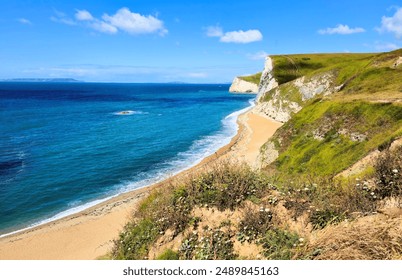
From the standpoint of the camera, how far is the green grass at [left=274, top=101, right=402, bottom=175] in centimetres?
2247

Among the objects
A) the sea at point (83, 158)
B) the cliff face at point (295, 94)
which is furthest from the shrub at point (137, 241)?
the cliff face at point (295, 94)

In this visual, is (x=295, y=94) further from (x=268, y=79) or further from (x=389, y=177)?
(x=389, y=177)

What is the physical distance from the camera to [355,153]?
73.1 ft

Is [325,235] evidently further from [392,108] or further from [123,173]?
[123,173]

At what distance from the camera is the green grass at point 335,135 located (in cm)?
2247

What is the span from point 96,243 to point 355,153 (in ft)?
69.8

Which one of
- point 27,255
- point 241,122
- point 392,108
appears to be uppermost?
point 392,108

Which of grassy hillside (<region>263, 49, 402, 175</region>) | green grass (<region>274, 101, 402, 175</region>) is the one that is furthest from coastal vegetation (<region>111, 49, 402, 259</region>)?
grassy hillside (<region>263, 49, 402, 175</region>)

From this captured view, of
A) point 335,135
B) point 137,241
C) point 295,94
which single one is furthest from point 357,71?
point 137,241

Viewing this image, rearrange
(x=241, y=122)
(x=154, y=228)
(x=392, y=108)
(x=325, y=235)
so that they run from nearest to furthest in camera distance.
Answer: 1. (x=325, y=235)
2. (x=154, y=228)
3. (x=392, y=108)
4. (x=241, y=122)

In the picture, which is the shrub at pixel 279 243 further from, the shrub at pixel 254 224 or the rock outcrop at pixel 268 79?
the rock outcrop at pixel 268 79

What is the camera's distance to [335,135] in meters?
27.5

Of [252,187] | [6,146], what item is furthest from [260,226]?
[6,146]

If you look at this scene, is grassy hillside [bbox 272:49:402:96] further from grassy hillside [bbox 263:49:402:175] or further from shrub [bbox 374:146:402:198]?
shrub [bbox 374:146:402:198]
